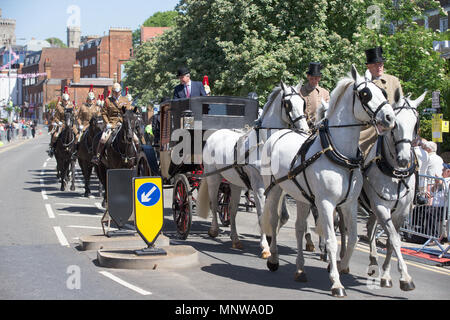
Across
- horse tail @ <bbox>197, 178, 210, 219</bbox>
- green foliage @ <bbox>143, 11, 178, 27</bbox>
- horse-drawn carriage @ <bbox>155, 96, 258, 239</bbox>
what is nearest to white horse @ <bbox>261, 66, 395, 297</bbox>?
horse tail @ <bbox>197, 178, 210, 219</bbox>

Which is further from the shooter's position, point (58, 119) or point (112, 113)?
point (58, 119)

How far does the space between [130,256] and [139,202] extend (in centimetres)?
84

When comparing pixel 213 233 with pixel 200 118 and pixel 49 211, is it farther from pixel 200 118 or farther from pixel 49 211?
pixel 49 211

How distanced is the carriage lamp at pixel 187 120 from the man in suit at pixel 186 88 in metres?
1.36

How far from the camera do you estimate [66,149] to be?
21.7 m

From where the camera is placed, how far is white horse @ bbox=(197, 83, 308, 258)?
381 inches

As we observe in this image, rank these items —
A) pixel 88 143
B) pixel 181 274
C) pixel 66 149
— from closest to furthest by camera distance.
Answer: pixel 181 274
pixel 88 143
pixel 66 149

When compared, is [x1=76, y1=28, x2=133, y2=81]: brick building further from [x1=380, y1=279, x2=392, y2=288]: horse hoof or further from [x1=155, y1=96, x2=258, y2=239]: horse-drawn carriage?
[x1=380, y1=279, x2=392, y2=288]: horse hoof

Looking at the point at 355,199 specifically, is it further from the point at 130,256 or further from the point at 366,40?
the point at 366,40

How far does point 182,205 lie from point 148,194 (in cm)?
243

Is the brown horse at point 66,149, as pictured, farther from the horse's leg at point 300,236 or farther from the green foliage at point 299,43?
the horse's leg at point 300,236

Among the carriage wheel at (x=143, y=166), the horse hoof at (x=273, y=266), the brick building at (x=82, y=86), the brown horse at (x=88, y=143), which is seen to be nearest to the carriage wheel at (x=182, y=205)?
the carriage wheel at (x=143, y=166)

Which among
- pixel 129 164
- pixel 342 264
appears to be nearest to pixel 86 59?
pixel 129 164

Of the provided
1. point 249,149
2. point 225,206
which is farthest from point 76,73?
point 249,149
